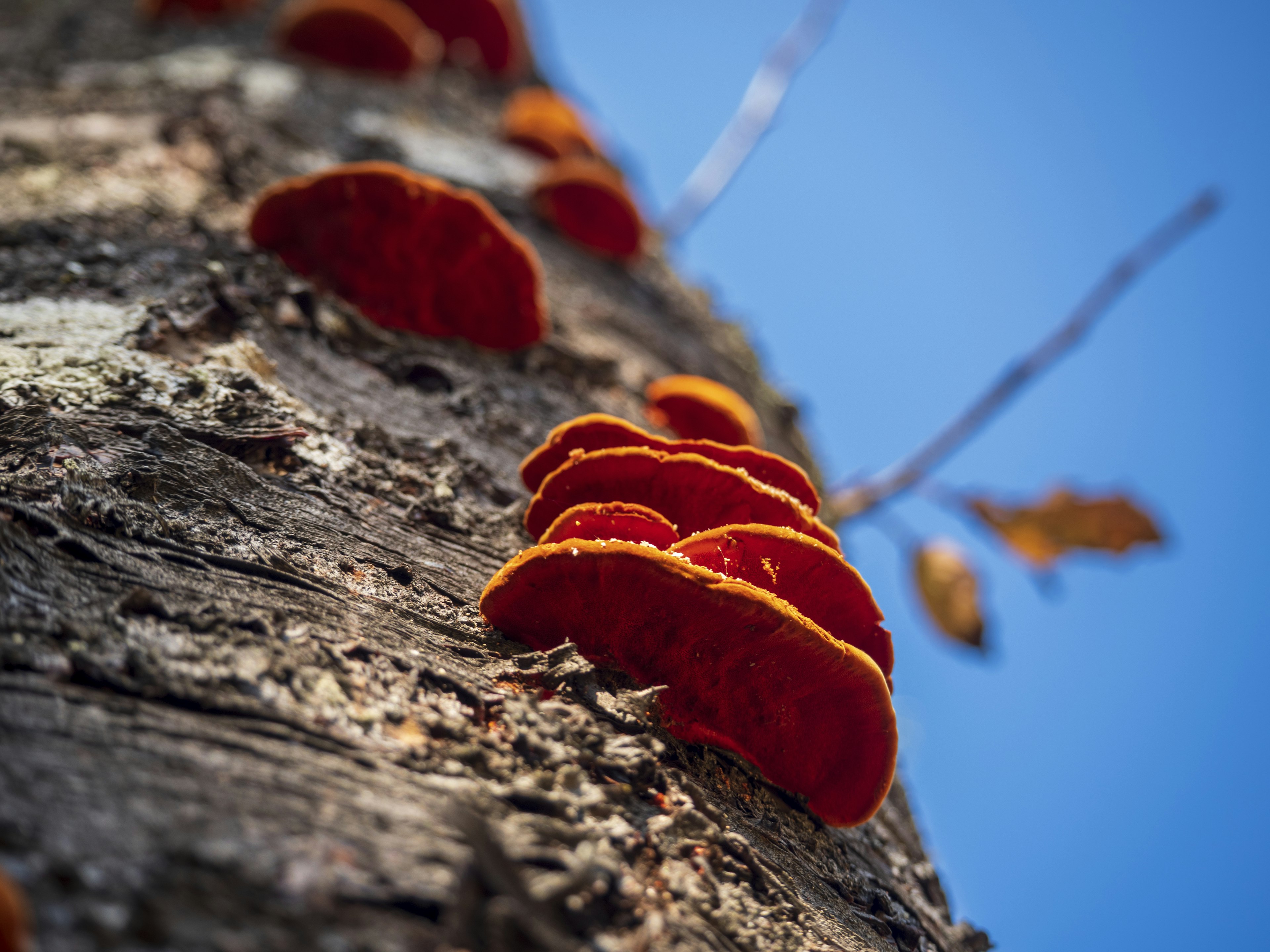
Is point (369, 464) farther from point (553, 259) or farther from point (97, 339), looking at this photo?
point (553, 259)

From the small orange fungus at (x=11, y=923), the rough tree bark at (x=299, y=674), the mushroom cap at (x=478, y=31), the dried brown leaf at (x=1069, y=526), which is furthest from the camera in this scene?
the mushroom cap at (x=478, y=31)

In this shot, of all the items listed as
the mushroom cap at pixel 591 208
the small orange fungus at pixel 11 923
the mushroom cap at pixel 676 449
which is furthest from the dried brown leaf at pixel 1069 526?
the small orange fungus at pixel 11 923

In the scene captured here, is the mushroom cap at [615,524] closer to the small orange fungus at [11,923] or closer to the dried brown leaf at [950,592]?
the small orange fungus at [11,923]

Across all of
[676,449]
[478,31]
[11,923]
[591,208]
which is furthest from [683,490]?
[478,31]

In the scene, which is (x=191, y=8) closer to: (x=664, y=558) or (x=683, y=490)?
(x=683, y=490)

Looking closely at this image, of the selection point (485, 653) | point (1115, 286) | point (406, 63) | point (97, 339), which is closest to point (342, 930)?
point (485, 653)

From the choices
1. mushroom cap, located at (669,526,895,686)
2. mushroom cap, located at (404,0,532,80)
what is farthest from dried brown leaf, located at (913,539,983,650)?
mushroom cap, located at (404,0,532,80)

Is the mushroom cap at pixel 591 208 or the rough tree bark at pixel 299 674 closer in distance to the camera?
the rough tree bark at pixel 299 674
